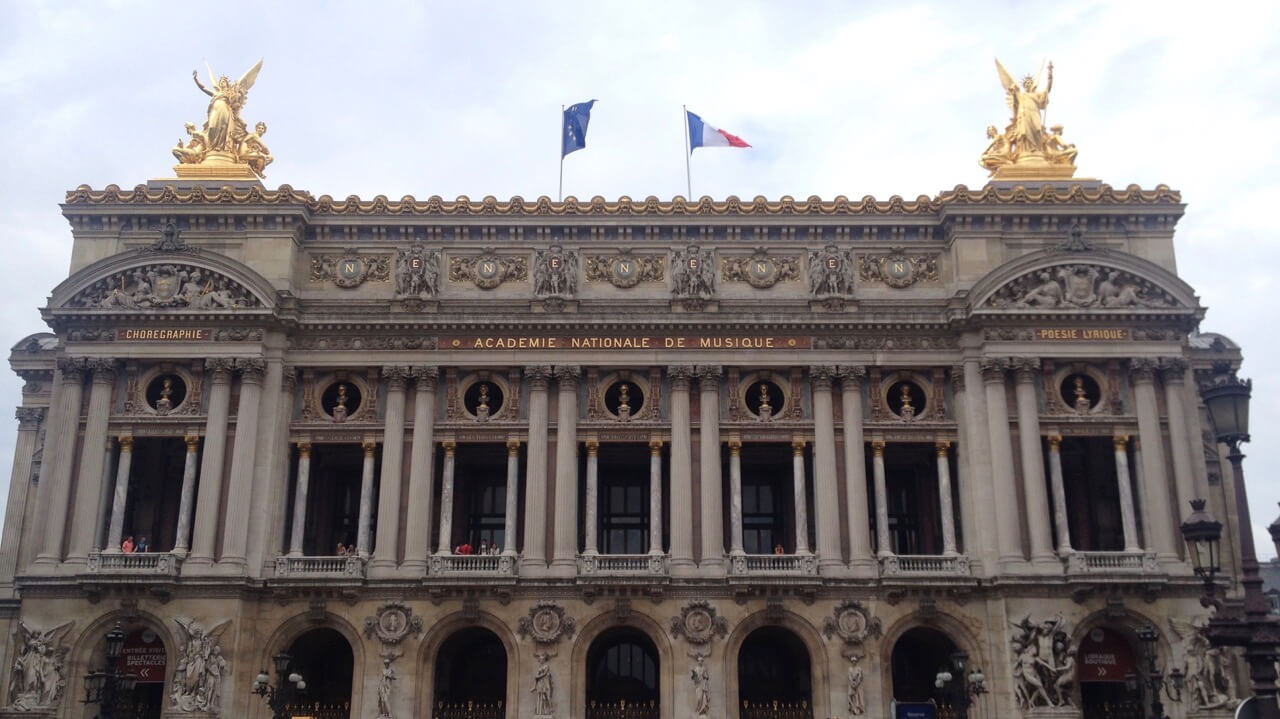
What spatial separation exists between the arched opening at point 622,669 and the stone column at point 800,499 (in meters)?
6.51

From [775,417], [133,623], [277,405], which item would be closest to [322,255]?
Result: [277,405]

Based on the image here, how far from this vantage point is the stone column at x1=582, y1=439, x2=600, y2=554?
41812 millimetres

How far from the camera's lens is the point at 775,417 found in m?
43.4

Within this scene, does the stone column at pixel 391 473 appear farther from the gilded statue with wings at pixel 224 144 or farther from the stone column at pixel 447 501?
A: the gilded statue with wings at pixel 224 144

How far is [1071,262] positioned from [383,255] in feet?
81.2

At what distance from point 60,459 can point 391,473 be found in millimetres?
11277

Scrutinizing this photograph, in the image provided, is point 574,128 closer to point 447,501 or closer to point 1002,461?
point 447,501

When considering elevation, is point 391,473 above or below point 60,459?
below

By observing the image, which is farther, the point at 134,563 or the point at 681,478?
the point at 681,478

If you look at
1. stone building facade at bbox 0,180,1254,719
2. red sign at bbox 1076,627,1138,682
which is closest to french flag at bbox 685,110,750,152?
stone building facade at bbox 0,180,1254,719

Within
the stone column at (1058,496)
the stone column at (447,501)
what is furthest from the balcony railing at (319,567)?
the stone column at (1058,496)

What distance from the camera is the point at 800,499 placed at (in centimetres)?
4231

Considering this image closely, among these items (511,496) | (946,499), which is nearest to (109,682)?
(511,496)

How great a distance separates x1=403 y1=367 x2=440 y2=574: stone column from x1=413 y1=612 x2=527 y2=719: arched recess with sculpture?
238 cm
